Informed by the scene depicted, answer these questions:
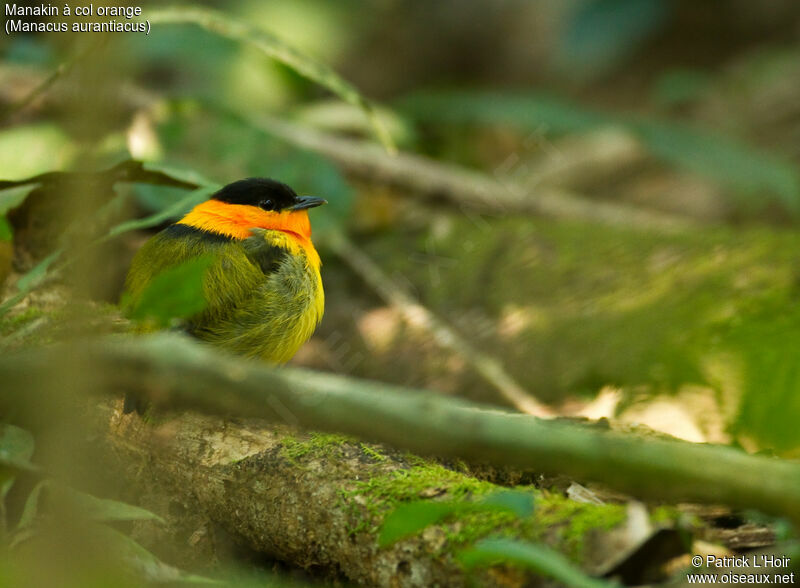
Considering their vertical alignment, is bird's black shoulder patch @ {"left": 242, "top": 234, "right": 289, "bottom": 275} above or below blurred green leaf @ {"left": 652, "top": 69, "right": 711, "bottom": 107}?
below

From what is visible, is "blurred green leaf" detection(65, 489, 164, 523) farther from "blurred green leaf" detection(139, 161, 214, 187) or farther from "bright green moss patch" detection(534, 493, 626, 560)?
"blurred green leaf" detection(139, 161, 214, 187)

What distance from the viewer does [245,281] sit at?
315cm

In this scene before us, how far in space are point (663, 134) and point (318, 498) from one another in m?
5.69

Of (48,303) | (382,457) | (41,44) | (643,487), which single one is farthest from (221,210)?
(41,44)

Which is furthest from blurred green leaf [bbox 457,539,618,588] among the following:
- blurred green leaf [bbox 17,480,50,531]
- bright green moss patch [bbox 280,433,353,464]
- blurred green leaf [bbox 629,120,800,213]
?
blurred green leaf [bbox 629,120,800,213]

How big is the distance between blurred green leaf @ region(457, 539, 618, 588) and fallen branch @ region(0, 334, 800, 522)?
165 millimetres

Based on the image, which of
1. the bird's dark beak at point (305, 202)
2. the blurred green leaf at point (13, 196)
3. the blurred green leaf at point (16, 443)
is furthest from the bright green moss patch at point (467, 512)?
the bird's dark beak at point (305, 202)

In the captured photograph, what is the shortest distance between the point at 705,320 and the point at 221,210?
6.95 ft

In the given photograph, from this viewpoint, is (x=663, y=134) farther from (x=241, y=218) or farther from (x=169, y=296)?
(x=169, y=296)

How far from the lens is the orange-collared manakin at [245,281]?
3.06 meters

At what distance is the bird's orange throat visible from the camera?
138 inches

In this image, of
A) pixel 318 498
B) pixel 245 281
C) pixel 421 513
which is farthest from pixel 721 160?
pixel 421 513

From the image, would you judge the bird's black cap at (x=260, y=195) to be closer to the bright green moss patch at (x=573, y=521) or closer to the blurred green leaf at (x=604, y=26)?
the bright green moss patch at (x=573, y=521)

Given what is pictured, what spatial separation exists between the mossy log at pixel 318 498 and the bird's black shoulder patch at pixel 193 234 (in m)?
0.83
